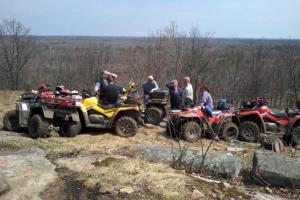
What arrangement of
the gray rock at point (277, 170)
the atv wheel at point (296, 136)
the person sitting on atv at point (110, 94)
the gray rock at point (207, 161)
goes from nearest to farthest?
the gray rock at point (277, 170) → the gray rock at point (207, 161) → the person sitting on atv at point (110, 94) → the atv wheel at point (296, 136)

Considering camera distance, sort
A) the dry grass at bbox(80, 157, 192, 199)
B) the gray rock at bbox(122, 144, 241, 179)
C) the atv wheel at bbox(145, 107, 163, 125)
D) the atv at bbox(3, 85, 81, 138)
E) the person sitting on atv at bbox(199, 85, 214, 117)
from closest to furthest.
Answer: the dry grass at bbox(80, 157, 192, 199) → the gray rock at bbox(122, 144, 241, 179) → the atv at bbox(3, 85, 81, 138) → the person sitting on atv at bbox(199, 85, 214, 117) → the atv wheel at bbox(145, 107, 163, 125)

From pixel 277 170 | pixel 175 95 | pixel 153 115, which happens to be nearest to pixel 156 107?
pixel 153 115

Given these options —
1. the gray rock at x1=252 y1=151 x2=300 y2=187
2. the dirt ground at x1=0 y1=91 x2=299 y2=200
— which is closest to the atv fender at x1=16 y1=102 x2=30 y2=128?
the dirt ground at x1=0 y1=91 x2=299 y2=200

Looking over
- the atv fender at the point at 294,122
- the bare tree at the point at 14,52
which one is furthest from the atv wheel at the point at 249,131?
the bare tree at the point at 14,52

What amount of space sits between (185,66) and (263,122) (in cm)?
1289

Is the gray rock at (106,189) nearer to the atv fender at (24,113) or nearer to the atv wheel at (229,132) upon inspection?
the atv fender at (24,113)

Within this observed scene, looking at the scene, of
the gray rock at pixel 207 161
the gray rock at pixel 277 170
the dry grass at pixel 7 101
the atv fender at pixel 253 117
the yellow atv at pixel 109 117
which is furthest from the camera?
the dry grass at pixel 7 101

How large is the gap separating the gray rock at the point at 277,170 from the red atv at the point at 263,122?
425cm

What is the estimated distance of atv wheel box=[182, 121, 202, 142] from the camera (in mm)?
10891

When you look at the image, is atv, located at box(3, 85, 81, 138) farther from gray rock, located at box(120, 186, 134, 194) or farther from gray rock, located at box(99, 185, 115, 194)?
gray rock, located at box(120, 186, 134, 194)

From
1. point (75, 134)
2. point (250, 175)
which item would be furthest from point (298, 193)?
point (75, 134)

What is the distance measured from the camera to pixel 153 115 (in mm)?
12734

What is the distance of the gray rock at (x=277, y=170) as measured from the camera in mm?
6934

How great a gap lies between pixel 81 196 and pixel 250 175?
130 inches
